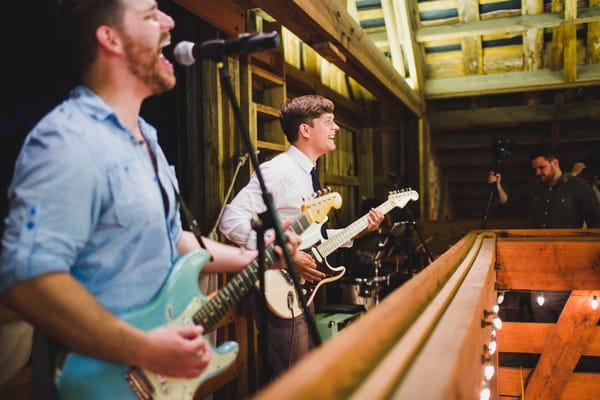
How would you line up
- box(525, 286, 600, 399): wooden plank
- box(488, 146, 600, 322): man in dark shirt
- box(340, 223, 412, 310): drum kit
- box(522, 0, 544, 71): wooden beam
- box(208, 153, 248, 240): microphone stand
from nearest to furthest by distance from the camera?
box(208, 153, 248, 240): microphone stand → box(525, 286, 600, 399): wooden plank → box(488, 146, 600, 322): man in dark shirt → box(340, 223, 412, 310): drum kit → box(522, 0, 544, 71): wooden beam

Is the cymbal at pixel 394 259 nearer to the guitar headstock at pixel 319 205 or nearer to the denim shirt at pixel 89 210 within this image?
the guitar headstock at pixel 319 205

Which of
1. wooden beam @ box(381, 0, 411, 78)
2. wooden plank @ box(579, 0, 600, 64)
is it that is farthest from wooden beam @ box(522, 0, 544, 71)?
wooden beam @ box(381, 0, 411, 78)

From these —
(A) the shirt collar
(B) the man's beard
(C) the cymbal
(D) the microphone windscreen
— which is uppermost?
(D) the microphone windscreen

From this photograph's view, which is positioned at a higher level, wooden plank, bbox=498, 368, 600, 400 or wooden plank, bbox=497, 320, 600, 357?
wooden plank, bbox=497, 320, 600, 357

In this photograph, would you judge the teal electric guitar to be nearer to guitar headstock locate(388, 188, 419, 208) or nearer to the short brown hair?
the short brown hair

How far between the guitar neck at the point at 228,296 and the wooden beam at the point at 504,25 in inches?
211

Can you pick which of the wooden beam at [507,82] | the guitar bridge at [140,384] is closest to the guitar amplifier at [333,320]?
the guitar bridge at [140,384]

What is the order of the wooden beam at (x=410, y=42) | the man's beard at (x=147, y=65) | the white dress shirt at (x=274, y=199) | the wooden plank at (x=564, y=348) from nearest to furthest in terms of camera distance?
the man's beard at (x=147, y=65), the white dress shirt at (x=274, y=199), the wooden plank at (x=564, y=348), the wooden beam at (x=410, y=42)

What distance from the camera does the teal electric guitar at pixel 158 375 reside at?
1244mm

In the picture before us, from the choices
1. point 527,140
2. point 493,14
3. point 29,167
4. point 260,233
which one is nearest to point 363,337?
point 260,233

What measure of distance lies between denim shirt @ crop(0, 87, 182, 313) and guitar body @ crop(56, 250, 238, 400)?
39mm

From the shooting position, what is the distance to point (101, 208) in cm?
126

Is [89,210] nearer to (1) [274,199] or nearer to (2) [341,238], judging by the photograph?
(1) [274,199]

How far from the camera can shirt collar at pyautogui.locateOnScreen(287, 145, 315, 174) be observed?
9.83 feet
